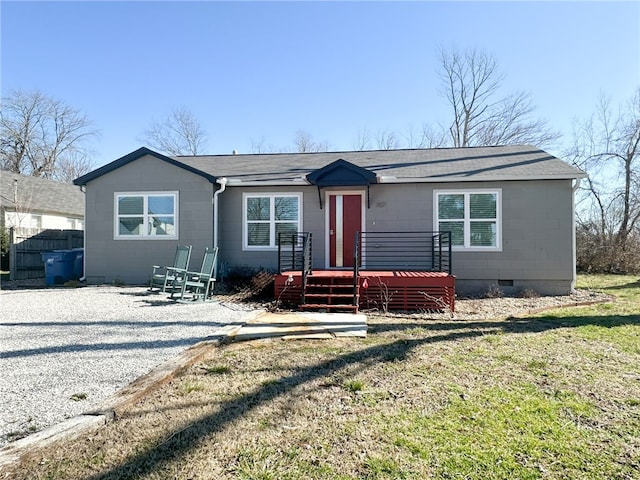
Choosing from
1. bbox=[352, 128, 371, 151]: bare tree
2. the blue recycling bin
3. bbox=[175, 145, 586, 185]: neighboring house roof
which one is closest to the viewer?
bbox=[175, 145, 586, 185]: neighboring house roof

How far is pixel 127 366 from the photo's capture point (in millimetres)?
3730

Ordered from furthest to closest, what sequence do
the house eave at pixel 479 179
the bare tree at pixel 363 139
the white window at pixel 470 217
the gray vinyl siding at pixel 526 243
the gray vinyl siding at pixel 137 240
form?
the bare tree at pixel 363 139, the gray vinyl siding at pixel 137 240, the white window at pixel 470 217, the gray vinyl siding at pixel 526 243, the house eave at pixel 479 179

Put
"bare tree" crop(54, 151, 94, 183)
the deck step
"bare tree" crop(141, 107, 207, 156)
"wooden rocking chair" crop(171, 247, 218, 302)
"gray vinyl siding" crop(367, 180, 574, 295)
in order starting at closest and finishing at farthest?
the deck step < "wooden rocking chair" crop(171, 247, 218, 302) < "gray vinyl siding" crop(367, 180, 574, 295) < "bare tree" crop(141, 107, 207, 156) < "bare tree" crop(54, 151, 94, 183)

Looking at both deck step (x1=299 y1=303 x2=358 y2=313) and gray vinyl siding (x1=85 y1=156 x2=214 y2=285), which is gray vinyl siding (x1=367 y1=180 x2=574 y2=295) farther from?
gray vinyl siding (x1=85 y1=156 x2=214 y2=285)

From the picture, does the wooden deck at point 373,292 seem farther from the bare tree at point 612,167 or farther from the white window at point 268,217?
the bare tree at point 612,167

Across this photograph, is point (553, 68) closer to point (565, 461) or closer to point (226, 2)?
point (226, 2)

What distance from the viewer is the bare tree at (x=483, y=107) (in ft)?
82.7

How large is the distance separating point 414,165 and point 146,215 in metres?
7.56

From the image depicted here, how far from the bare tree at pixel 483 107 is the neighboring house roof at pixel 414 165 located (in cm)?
1558

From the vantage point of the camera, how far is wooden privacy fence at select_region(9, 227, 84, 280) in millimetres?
11383

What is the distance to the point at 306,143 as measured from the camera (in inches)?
1168

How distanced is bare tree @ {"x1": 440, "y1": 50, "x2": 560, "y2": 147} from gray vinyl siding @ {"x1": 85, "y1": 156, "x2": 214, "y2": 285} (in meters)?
21.7

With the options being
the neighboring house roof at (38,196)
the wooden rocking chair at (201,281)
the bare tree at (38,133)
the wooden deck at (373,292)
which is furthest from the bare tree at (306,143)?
the wooden deck at (373,292)

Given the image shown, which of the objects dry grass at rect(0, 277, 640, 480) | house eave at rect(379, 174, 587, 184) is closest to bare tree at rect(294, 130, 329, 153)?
house eave at rect(379, 174, 587, 184)
